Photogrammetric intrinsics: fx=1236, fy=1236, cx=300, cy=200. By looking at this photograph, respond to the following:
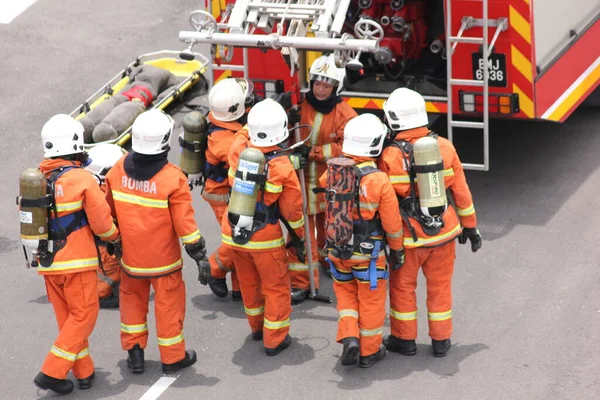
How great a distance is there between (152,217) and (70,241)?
1.67 feet

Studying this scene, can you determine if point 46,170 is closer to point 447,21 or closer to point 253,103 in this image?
point 253,103

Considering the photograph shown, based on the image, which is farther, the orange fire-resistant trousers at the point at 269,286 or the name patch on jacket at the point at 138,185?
the orange fire-resistant trousers at the point at 269,286

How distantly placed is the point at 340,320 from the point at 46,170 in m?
2.01

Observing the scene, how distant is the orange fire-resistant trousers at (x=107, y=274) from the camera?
28.5 feet

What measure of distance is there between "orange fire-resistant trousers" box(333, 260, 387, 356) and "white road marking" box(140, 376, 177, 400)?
1.08m

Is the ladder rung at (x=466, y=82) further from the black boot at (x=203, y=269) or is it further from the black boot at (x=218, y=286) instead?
the black boot at (x=203, y=269)

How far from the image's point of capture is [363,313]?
300 inches

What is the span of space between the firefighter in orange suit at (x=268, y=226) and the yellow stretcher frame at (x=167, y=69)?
3.25 m

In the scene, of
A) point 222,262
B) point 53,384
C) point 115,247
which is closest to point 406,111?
point 222,262

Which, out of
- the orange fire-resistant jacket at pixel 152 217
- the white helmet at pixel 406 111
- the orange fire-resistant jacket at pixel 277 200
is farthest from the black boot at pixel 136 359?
the white helmet at pixel 406 111

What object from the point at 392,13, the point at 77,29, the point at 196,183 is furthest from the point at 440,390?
the point at 77,29

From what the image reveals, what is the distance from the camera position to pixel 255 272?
26.2 ft

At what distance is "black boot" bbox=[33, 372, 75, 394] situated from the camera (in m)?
7.45

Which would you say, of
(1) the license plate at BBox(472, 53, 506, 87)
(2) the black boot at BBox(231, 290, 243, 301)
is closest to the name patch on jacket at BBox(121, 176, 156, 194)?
(2) the black boot at BBox(231, 290, 243, 301)
